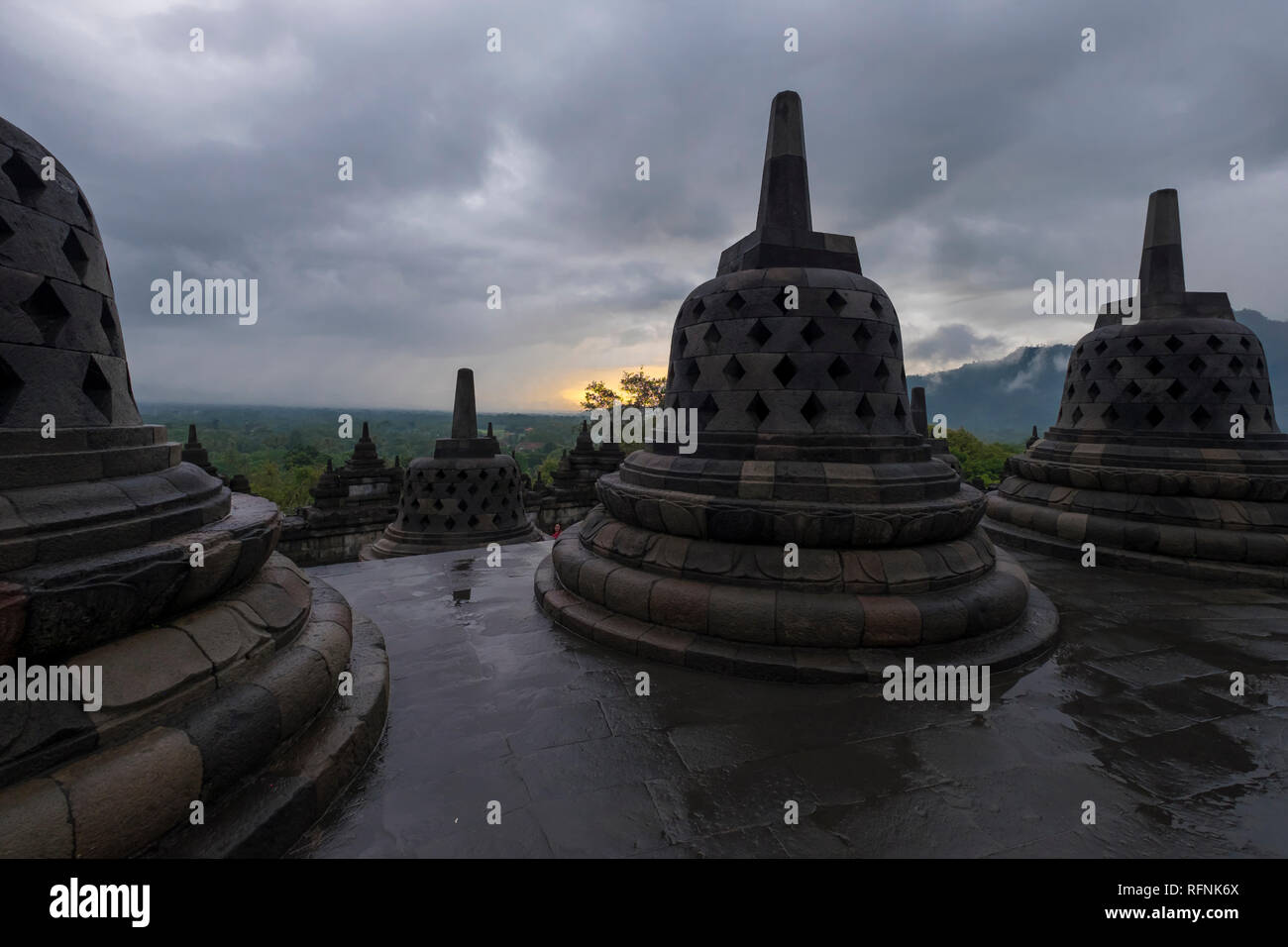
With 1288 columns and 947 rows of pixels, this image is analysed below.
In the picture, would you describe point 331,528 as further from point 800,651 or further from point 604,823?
point 604,823

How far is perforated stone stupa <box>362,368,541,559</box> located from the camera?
1075 centimetres

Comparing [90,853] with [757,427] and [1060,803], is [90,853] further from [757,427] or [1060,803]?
[757,427]

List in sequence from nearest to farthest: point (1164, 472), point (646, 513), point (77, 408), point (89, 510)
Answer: point (89, 510), point (77, 408), point (646, 513), point (1164, 472)

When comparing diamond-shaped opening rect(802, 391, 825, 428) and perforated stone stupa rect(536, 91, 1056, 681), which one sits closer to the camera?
perforated stone stupa rect(536, 91, 1056, 681)

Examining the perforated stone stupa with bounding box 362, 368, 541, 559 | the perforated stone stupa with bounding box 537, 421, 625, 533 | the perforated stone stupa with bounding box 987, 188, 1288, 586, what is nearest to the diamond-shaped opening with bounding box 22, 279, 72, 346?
the perforated stone stupa with bounding box 362, 368, 541, 559

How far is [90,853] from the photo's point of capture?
5.41 feet

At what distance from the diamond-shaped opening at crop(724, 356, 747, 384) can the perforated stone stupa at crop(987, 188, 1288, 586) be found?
15.9 feet

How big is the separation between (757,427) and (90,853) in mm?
4105

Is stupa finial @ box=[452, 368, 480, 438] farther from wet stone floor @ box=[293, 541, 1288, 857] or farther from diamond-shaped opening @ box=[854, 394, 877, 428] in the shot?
diamond-shaped opening @ box=[854, 394, 877, 428]

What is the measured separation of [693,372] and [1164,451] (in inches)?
237

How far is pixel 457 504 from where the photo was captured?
433 inches

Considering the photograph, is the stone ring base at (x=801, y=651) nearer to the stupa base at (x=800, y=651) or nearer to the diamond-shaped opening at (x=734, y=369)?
the stupa base at (x=800, y=651)

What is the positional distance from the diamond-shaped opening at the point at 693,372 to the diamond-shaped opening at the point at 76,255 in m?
→ 3.81
